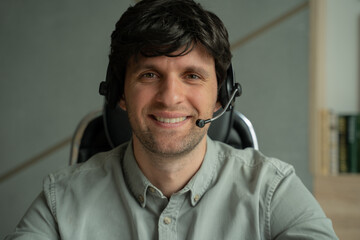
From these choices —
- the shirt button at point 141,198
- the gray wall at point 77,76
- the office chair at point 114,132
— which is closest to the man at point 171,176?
the shirt button at point 141,198

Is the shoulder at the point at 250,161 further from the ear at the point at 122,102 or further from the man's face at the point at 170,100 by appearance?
the ear at the point at 122,102

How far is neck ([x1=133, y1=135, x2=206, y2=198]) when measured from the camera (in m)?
0.93

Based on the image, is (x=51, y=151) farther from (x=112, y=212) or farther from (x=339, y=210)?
(x=339, y=210)

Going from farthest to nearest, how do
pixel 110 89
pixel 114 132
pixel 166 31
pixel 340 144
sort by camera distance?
pixel 340 144, pixel 114 132, pixel 110 89, pixel 166 31

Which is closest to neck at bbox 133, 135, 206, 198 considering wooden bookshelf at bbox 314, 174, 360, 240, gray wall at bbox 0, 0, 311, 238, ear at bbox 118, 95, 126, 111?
ear at bbox 118, 95, 126, 111

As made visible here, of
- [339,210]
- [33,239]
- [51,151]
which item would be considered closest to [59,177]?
[33,239]

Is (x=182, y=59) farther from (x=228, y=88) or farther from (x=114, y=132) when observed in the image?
(x=114, y=132)

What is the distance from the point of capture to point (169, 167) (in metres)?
0.93

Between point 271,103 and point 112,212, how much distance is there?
1260mm

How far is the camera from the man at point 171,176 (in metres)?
0.87

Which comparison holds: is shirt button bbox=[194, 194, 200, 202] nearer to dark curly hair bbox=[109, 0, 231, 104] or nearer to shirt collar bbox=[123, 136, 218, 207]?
shirt collar bbox=[123, 136, 218, 207]

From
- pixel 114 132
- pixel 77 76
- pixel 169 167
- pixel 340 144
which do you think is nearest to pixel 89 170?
pixel 114 132

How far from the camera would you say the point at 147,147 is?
2.98ft

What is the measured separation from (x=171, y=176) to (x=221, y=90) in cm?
28
